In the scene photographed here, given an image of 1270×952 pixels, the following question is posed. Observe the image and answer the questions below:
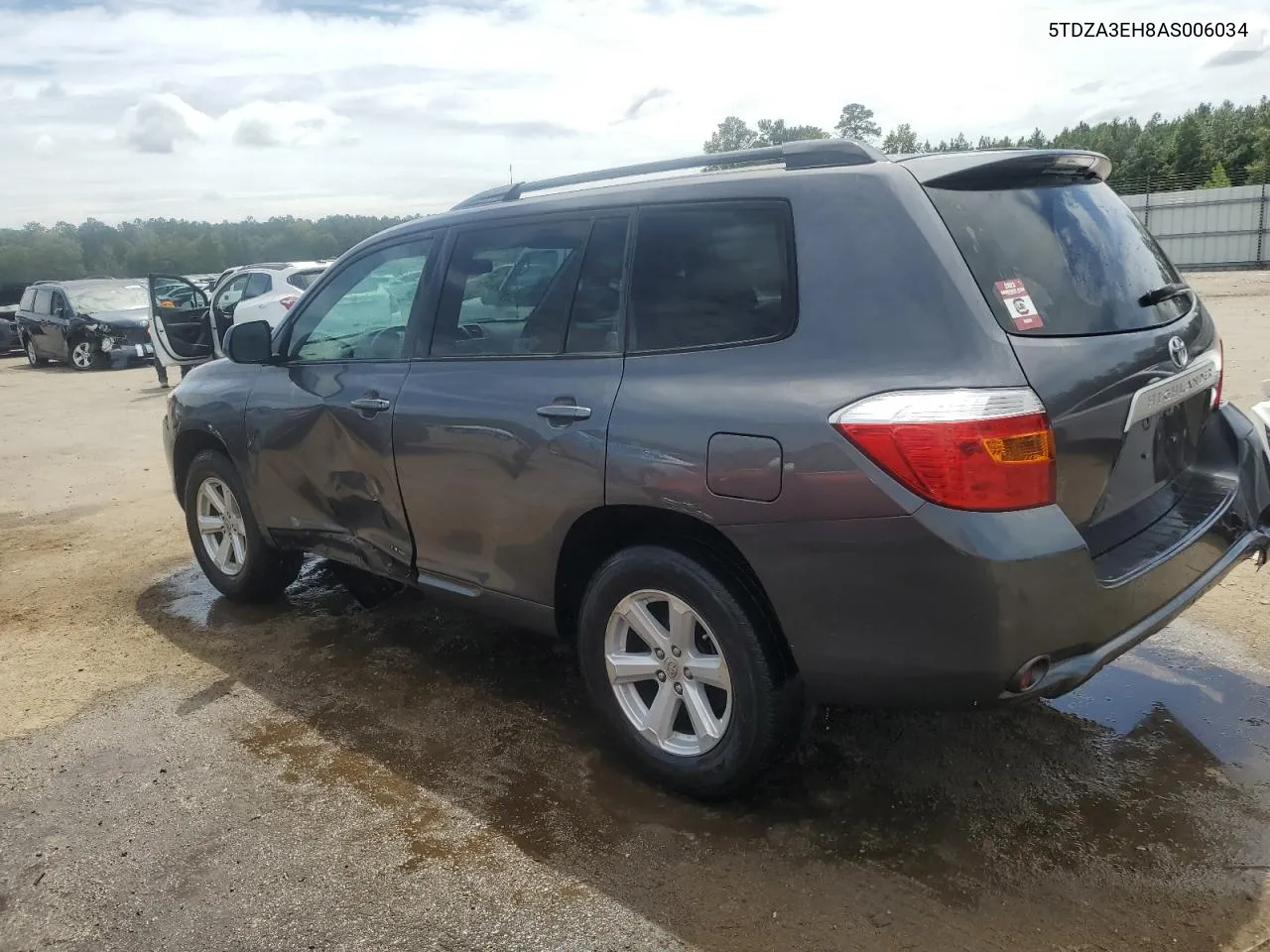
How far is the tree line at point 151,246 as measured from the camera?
33.1 metres

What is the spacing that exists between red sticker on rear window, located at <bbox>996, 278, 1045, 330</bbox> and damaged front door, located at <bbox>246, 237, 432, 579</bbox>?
85.9 inches

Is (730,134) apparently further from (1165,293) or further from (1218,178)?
(1165,293)

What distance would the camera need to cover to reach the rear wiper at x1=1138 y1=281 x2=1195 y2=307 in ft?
9.94

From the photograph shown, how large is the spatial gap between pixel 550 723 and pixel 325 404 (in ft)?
5.16

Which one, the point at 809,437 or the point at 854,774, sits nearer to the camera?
the point at 809,437

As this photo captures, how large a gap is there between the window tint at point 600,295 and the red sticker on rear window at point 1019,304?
1129 millimetres

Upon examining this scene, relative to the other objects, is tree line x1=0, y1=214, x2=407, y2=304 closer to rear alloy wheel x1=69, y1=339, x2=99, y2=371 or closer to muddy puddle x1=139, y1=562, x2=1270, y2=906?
rear alloy wheel x1=69, y1=339, x2=99, y2=371

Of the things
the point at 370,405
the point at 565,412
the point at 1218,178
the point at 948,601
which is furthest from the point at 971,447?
the point at 1218,178

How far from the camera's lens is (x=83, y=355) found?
20016mm

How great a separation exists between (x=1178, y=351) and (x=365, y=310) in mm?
2955

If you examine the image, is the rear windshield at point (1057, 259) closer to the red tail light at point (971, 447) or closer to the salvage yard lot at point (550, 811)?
the red tail light at point (971, 447)

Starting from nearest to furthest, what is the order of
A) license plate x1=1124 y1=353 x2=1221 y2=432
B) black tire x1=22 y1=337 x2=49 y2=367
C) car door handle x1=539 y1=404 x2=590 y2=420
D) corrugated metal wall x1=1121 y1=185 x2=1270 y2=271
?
license plate x1=1124 y1=353 x2=1221 y2=432, car door handle x1=539 y1=404 x2=590 y2=420, black tire x1=22 y1=337 x2=49 y2=367, corrugated metal wall x1=1121 y1=185 x2=1270 y2=271

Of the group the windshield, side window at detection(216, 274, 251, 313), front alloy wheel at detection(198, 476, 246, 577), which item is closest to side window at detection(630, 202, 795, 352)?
front alloy wheel at detection(198, 476, 246, 577)

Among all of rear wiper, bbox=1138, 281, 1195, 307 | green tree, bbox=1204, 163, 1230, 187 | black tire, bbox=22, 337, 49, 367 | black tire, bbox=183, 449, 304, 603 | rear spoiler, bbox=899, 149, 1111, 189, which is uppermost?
green tree, bbox=1204, 163, 1230, 187
